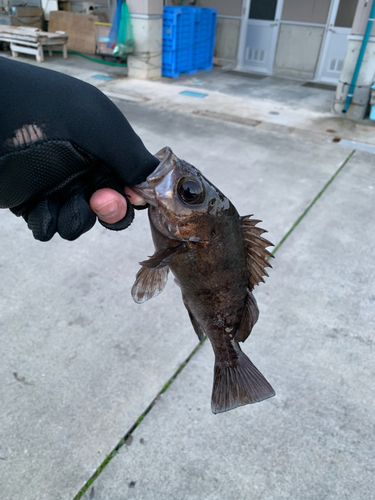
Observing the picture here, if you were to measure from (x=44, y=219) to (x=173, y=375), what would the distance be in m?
1.47

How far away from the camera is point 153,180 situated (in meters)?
1.45

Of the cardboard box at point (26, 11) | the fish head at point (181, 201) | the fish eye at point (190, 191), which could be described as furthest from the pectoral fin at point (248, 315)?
the cardboard box at point (26, 11)

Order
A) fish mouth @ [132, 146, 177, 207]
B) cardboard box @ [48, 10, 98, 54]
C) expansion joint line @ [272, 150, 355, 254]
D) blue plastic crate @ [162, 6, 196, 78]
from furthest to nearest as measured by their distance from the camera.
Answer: cardboard box @ [48, 10, 98, 54] < blue plastic crate @ [162, 6, 196, 78] < expansion joint line @ [272, 150, 355, 254] < fish mouth @ [132, 146, 177, 207]

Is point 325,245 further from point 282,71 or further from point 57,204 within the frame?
point 282,71

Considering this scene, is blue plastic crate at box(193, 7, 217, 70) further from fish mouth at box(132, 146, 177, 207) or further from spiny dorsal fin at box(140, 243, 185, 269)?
spiny dorsal fin at box(140, 243, 185, 269)

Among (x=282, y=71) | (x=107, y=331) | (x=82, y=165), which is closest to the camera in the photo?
(x=82, y=165)

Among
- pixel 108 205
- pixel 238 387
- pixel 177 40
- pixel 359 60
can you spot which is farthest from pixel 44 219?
pixel 177 40

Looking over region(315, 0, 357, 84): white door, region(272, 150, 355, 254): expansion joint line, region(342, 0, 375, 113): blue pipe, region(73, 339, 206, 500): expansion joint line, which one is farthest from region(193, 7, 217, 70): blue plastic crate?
region(73, 339, 206, 500): expansion joint line

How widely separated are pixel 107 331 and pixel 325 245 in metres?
2.23

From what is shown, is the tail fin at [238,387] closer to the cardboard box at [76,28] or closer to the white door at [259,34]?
the white door at [259,34]

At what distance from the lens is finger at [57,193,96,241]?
1.32 m

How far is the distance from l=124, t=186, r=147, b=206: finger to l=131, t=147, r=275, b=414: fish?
0.04 meters

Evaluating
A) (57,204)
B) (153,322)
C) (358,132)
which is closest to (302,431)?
(153,322)

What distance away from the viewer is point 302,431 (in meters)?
2.15
